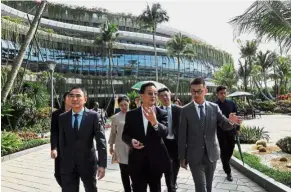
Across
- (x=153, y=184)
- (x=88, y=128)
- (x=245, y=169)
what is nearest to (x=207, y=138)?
(x=153, y=184)

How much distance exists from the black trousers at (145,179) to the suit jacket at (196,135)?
0.59 metres

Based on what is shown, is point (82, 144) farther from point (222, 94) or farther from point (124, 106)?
point (222, 94)

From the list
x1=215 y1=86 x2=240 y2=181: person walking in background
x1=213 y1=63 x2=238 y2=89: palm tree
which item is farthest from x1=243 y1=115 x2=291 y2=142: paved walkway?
x1=213 y1=63 x2=238 y2=89: palm tree

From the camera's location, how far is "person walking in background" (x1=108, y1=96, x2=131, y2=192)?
4.62m

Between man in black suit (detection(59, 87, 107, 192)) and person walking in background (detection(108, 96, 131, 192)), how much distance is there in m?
1.04

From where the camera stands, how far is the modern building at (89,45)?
110ft

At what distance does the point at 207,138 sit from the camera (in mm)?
3814

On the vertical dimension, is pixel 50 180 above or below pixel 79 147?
below

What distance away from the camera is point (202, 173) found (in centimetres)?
378

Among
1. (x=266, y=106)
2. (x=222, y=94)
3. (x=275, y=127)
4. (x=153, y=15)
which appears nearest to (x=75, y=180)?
(x=222, y=94)

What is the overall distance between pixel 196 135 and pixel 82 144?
4.58ft

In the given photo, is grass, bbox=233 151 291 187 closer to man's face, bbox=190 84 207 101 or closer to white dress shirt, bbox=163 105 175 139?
white dress shirt, bbox=163 105 175 139

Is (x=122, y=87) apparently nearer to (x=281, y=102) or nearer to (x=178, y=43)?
(x=178, y=43)

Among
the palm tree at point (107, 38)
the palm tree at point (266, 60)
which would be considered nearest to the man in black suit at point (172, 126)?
the palm tree at point (107, 38)
